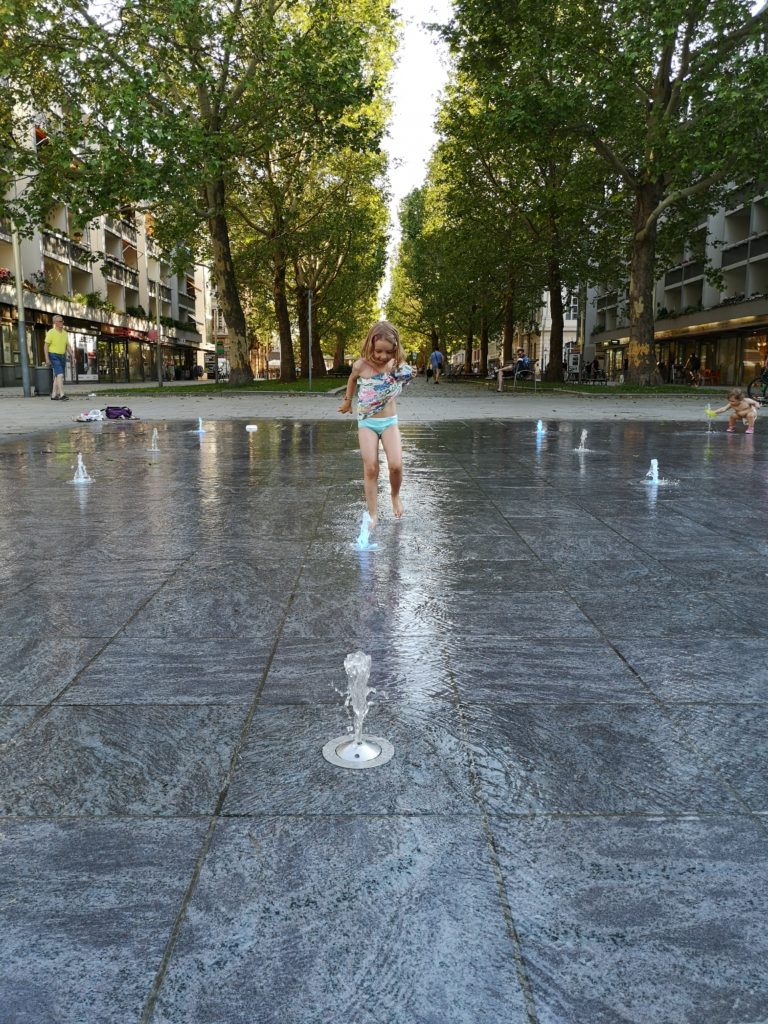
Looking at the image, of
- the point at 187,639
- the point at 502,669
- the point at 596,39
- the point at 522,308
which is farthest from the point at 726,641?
the point at 522,308

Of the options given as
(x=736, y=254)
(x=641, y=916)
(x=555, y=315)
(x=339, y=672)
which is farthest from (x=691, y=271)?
(x=641, y=916)

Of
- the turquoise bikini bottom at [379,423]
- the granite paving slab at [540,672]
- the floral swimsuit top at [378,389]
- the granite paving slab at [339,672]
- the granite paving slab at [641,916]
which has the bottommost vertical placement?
the granite paving slab at [641,916]

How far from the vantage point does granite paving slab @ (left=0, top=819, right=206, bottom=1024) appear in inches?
67.9

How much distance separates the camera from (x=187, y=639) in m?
3.96

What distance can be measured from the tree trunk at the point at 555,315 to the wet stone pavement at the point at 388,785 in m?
34.1

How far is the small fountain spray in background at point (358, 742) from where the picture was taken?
2.74 metres

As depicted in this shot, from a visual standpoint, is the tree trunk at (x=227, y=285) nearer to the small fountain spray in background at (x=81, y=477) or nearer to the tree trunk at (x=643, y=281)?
the tree trunk at (x=643, y=281)

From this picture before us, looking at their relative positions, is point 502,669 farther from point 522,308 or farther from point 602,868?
point 522,308

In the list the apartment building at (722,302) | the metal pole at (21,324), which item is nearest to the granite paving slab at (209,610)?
the metal pole at (21,324)

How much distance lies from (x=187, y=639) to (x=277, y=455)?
771 cm

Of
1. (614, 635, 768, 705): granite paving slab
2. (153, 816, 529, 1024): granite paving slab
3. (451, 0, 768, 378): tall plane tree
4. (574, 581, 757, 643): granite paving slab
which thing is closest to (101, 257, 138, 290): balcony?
(451, 0, 768, 378): tall plane tree

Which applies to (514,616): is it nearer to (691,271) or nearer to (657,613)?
(657,613)

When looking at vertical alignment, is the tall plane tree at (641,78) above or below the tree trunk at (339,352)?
above

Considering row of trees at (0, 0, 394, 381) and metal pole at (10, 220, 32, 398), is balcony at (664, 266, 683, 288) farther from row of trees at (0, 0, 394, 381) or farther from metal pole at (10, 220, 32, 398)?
metal pole at (10, 220, 32, 398)
